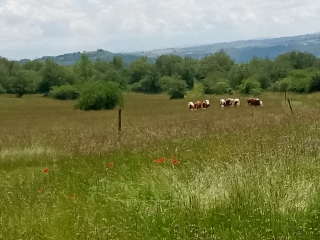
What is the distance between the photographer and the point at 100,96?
54844 millimetres

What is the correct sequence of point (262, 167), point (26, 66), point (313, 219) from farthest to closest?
point (26, 66) → point (262, 167) → point (313, 219)

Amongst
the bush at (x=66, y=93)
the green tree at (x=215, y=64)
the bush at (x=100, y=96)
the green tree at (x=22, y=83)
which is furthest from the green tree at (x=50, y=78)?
the bush at (x=100, y=96)

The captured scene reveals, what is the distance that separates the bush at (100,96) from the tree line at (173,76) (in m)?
0.76

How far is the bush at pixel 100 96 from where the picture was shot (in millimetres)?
55000

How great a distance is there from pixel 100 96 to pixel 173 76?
46.5 meters

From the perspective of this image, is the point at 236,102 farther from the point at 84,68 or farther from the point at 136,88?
the point at 84,68

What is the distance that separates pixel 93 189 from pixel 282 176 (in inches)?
107

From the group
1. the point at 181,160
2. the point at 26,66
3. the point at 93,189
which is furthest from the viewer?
the point at 26,66

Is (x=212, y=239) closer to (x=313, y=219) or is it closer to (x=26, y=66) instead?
(x=313, y=219)

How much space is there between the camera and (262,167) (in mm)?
5605

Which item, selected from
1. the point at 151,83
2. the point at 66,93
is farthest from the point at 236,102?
the point at 151,83

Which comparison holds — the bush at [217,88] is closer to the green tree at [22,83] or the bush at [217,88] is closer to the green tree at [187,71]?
the green tree at [187,71]

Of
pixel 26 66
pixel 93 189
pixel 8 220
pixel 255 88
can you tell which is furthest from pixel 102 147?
pixel 26 66

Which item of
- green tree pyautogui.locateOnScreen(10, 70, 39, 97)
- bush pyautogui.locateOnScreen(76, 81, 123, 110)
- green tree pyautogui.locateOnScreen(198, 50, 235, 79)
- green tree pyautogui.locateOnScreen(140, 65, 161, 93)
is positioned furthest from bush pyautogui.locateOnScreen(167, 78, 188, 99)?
green tree pyautogui.locateOnScreen(10, 70, 39, 97)
